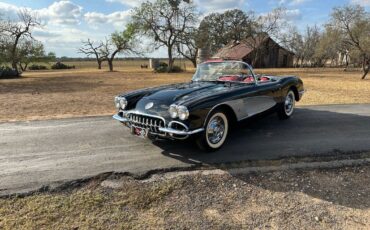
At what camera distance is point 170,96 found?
4844mm

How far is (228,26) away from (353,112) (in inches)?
1916

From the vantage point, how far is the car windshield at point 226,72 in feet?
19.5

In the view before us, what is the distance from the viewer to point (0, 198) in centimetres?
337

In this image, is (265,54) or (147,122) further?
(265,54)

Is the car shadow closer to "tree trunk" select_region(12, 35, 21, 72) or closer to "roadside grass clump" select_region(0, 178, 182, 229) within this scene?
"roadside grass clump" select_region(0, 178, 182, 229)

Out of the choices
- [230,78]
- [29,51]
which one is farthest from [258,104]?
[29,51]

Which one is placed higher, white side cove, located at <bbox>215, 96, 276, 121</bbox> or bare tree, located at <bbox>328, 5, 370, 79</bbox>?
bare tree, located at <bbox>328, 5, 370, 79</bbox>

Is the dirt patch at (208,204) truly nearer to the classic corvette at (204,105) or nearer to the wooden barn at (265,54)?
the classic corvette at (204,105)

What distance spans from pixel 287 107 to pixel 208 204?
4504 millimetres

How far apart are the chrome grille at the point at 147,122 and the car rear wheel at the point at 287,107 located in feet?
10.7

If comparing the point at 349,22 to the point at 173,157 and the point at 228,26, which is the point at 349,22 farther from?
the point at 173,157

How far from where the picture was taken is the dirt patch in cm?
296

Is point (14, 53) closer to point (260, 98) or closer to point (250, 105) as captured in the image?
point (260, 98)

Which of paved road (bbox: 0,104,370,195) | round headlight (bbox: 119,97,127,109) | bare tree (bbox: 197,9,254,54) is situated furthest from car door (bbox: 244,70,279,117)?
bare tree (bbox: 197,9,254,54)
